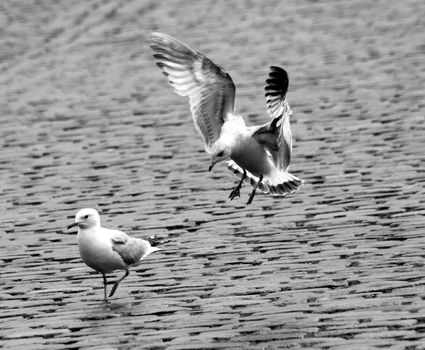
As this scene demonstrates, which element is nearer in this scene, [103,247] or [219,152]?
[103,247]

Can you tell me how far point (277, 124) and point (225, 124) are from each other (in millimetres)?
768

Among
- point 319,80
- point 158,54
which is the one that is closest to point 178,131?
point 319,80

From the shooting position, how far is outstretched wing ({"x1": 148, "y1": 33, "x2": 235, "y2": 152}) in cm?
1136

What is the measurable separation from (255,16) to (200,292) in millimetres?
18542


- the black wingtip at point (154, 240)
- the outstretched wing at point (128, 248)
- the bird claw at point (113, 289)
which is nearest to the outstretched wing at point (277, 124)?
the black wingtip at point (154, 240)

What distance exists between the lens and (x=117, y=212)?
12.2 m

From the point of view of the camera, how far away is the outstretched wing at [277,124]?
10.4 metres

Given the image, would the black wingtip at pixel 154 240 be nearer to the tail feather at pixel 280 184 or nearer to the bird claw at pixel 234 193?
the bird claw at pixel 234 193

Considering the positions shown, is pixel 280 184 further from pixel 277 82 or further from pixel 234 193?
pixel 277 82

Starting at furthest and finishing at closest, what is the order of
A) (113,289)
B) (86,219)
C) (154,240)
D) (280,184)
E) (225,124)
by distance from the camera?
(280,184) → (225,124) → (154,240) → (86,219) → (113,289)

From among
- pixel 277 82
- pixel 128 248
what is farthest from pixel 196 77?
pixel 128 248

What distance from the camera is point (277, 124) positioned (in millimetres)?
10680

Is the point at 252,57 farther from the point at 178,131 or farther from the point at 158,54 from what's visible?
the point at 158,54

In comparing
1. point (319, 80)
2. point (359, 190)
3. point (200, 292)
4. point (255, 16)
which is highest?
point (200, 292)
